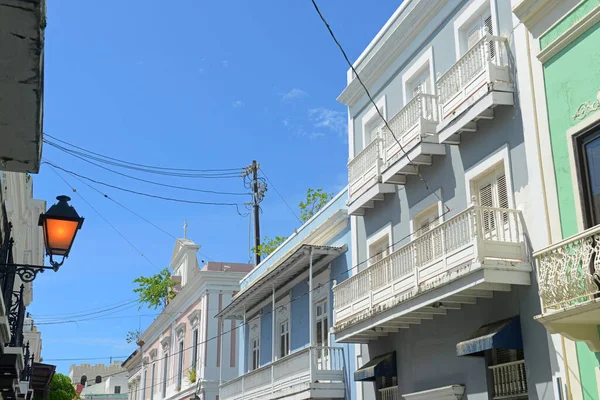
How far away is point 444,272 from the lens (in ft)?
34.3

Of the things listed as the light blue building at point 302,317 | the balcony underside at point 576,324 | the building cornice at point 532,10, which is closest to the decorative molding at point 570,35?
the building cornice at point 532,10

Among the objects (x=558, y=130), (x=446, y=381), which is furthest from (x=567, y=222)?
(x=446, y=381)

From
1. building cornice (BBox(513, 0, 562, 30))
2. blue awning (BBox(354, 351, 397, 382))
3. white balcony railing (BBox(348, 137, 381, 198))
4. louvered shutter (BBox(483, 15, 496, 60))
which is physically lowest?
blue awning (BBox(354, 351, 397, 382))

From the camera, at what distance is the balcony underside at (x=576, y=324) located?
7953 millimetres

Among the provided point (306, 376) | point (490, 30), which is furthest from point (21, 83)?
point (306, 376)

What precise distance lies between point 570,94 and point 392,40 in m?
5.70

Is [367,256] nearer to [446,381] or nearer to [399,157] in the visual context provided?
[399,157]

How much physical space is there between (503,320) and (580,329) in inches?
71.6

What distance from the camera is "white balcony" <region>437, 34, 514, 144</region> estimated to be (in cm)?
1052

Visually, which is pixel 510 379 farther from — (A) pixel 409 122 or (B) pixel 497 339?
(A) pixel 409 122

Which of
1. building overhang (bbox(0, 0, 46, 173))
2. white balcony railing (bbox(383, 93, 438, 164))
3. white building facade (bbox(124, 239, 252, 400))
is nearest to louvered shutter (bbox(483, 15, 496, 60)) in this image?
white balcony railing (bbox(383, 93, 438, 164))

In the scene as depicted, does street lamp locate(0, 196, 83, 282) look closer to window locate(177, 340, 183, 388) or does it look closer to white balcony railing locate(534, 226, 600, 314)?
white balcony railing locate(534, 226, 600, 314)

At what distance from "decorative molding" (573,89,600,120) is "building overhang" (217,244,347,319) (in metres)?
7.86

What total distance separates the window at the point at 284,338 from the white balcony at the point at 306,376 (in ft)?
4.26
